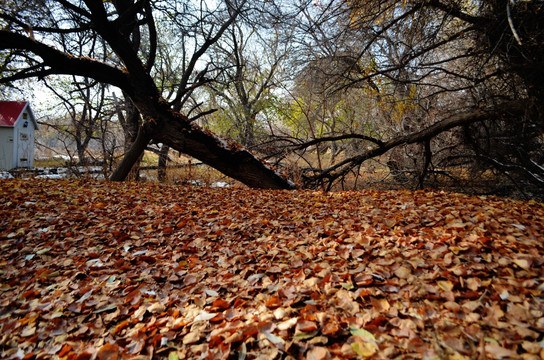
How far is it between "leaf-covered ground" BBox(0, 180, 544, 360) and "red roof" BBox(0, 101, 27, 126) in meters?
16.6

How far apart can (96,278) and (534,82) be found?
4.92 metres

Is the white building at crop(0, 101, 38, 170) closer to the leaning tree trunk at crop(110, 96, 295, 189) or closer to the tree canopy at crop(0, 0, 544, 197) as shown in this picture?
the tree canopy at crop(0, 0, 544, 197)

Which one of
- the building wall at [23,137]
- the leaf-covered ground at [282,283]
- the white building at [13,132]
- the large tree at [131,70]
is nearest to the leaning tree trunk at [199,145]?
the large tree at [131,70]

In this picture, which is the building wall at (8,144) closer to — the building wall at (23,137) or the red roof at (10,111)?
the building wall at (23,137)

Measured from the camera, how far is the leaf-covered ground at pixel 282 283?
4.40ft

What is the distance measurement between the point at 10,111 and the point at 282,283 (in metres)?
20.6

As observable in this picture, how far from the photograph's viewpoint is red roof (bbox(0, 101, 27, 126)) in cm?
1514

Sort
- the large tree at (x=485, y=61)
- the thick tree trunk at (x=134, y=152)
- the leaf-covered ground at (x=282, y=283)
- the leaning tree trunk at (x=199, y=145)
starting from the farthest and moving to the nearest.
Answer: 1. the thick tree trunk at (x=134, y=152)
2. the leaning tree trunk at (x=199, y=145)
3. the large tree at (x=485, y=61)
4. the leaf-covered ground at (x=282, y=283)

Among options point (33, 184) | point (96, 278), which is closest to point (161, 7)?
point (33, 184)

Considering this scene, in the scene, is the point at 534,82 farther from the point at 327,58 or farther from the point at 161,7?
the point at 161,7

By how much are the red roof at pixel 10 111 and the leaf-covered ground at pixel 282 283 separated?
16.6 metres

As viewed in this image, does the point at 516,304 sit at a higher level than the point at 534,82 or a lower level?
lower

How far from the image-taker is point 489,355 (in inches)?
45.3

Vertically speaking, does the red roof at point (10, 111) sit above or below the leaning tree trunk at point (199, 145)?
above
